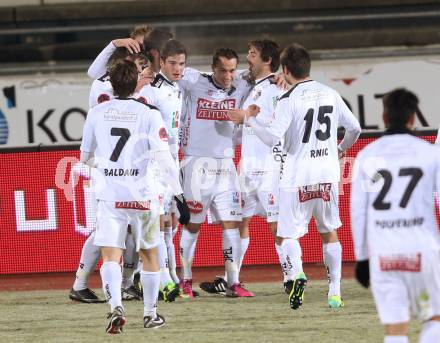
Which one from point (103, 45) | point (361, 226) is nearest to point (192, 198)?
point (361, 226)

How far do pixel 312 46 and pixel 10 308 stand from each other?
24.9 ft

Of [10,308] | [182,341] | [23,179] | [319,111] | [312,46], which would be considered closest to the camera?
[182,341]

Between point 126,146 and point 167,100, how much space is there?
1896 millimetres

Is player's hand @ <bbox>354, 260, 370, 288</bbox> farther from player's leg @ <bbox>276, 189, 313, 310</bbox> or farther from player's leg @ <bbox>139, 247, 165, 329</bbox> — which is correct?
player's leg @ <bbox>276, 189, 313, 310</bbox>

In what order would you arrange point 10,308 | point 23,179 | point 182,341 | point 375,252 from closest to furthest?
1. point 375,252
2. point 182,341
3. point 10,308
4. point 23,179

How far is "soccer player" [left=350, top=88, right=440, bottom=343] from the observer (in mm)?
4973

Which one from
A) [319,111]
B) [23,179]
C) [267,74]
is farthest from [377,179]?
[23,179]

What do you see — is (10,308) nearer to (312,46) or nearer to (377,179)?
(377,179)

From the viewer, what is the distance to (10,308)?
898cm

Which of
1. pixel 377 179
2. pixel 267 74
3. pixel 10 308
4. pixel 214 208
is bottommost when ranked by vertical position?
pixel 10 308

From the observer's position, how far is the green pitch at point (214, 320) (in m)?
6.95

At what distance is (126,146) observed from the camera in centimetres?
704

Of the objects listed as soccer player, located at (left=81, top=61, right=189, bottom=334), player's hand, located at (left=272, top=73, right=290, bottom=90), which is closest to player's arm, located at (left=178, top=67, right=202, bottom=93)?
player's hand, located at (left=272, top=73, right=290, bottom=90)

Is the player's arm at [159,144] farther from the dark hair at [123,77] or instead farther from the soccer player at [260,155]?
the soccer player at [260,155]
